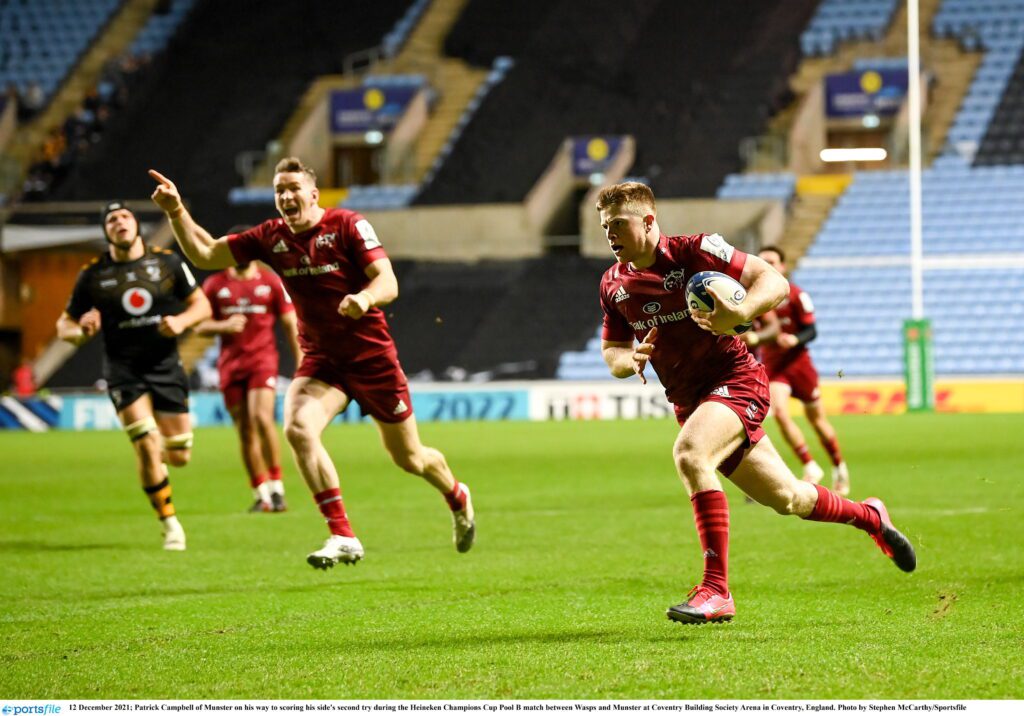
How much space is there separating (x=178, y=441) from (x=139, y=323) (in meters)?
0.98

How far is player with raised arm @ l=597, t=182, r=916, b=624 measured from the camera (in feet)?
21.5

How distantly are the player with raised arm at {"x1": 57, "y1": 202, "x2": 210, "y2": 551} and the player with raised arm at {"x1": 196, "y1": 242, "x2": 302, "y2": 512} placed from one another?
204 centimetres

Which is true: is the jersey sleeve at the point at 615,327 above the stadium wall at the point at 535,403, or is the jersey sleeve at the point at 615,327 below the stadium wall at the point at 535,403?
above

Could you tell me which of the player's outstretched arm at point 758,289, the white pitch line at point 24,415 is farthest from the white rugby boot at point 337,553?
the white pitch line at point 24,415

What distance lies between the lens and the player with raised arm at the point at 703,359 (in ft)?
21.5

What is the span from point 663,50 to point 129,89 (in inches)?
534

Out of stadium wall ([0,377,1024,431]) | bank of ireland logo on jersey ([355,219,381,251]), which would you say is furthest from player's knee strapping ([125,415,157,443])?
stadium wall ([0,377,1024,431])

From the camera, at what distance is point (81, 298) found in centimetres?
1066

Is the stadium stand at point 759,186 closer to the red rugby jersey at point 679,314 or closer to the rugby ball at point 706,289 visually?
the red rugby jersey at point 679,314

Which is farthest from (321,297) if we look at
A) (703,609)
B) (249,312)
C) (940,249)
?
(940,249)

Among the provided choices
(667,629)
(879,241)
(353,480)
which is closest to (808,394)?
(353,480)

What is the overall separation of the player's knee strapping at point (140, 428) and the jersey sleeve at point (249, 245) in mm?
2425

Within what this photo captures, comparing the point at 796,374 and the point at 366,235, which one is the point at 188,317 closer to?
the point at 366,235

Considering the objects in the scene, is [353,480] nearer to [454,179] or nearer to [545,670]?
[545,670]
